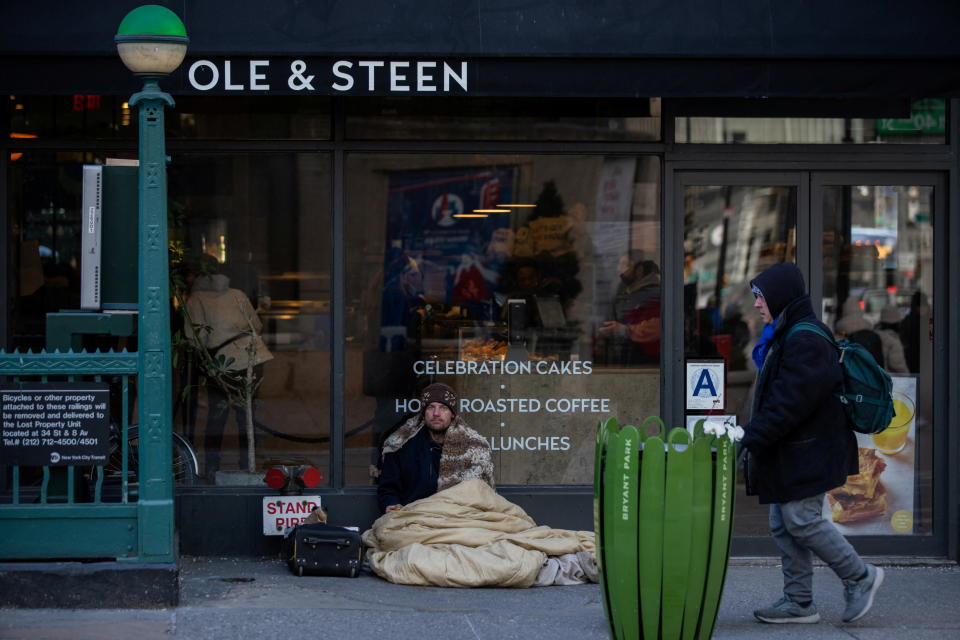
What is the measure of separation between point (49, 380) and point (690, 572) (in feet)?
11.4

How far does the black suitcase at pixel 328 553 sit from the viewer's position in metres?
6.79

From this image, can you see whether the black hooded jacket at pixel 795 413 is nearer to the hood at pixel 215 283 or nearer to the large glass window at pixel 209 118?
the large glass window at pixel 209 118

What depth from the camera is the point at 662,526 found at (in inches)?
195

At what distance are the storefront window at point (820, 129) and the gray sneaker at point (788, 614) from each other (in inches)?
117

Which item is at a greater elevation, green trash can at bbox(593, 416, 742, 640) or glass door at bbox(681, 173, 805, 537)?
glass door at bbox(681, 173, 805, 537)

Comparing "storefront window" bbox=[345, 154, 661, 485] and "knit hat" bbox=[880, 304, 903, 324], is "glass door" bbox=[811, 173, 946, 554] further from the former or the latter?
"storefront window" bbox=[345, 154, 661, 485]

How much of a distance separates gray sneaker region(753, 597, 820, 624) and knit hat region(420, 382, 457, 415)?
2.17 m

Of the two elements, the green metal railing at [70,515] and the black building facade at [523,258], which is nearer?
the green metal railing at [70,515]

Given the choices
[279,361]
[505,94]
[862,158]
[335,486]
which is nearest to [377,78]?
[505,94]

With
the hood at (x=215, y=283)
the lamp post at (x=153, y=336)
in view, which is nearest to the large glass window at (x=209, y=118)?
the hood at (x=215, y=283)

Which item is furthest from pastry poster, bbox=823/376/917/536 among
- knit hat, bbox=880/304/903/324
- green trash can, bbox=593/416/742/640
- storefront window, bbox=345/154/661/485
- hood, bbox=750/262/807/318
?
green trash can, bbox=593/416/742/640

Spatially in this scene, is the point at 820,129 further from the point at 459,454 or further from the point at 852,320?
the point at 459,454

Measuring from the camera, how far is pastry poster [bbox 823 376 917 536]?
7.66 meters

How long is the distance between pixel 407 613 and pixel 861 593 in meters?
2.23
